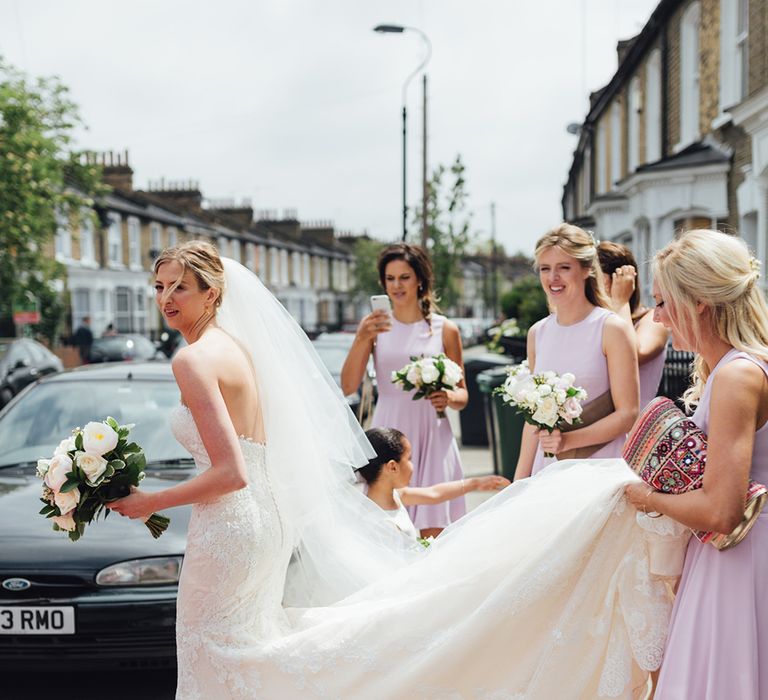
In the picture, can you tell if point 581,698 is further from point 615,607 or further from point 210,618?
point 210,618

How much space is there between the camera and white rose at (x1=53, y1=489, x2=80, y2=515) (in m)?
3.17

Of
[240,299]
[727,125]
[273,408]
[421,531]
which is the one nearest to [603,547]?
[273,408]

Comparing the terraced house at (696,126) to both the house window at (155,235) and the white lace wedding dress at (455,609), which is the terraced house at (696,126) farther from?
the house window at (155,235)

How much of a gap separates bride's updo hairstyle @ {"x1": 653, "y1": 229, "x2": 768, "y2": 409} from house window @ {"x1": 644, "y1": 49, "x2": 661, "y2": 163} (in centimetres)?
1870

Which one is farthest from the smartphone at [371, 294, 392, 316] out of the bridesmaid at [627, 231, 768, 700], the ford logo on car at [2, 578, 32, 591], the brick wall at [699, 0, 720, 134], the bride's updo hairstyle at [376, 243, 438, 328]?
the brick wall at [699, 0, 720, 134]

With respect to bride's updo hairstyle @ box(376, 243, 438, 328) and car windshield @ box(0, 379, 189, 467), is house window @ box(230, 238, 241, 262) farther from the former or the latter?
bride's updo hairstyle @ box(376, 243, 438, 328)

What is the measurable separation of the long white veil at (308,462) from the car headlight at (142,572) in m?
1.36

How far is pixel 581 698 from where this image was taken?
2.93 metres

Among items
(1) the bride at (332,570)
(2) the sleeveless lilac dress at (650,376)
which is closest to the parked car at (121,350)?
(2) the sleeveless lilac dress at (650,376)

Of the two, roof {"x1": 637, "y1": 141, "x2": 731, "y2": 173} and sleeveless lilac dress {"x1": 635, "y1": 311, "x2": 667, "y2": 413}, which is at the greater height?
roof {"x1": 637, "y1": 141, "x2": 731, "y2": 173}

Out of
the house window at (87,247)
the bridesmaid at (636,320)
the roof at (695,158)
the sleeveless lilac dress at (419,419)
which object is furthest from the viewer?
the house window at (87,247)

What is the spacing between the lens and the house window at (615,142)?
1056 inches

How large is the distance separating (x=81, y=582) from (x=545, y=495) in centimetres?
265

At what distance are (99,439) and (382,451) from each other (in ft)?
5.89
